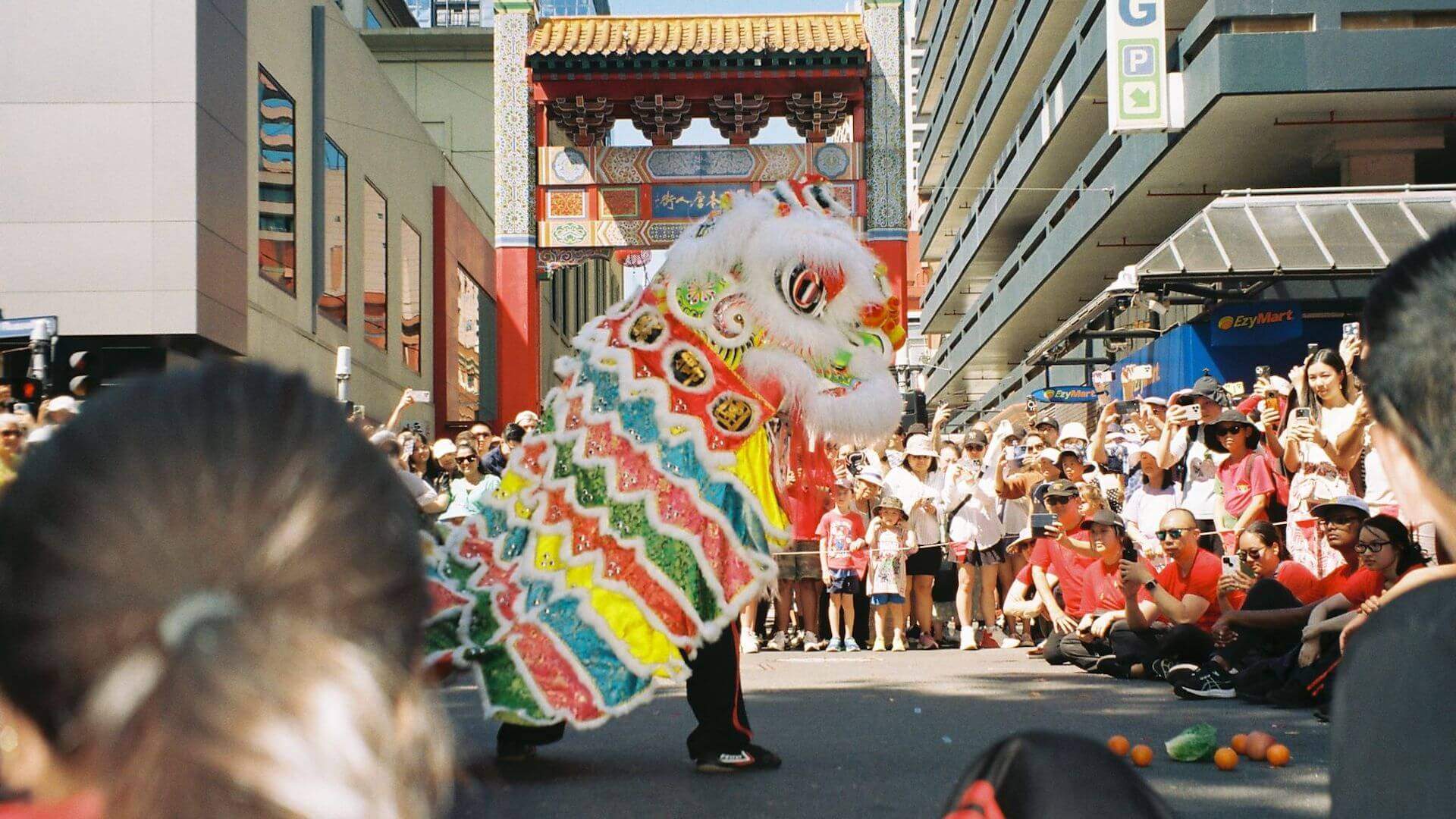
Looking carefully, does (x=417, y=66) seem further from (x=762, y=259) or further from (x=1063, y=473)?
(x=762, y=259)

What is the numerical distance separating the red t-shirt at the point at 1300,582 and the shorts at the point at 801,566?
13.7ft

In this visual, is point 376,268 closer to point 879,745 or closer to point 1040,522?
point 1040,522

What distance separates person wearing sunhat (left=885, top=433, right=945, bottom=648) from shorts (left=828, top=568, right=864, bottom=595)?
44cm

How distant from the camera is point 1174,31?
79.2 ft

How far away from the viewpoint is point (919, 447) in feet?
39.7

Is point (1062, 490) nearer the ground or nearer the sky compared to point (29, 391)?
nearer the ground

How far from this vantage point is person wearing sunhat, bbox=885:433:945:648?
38.0ft

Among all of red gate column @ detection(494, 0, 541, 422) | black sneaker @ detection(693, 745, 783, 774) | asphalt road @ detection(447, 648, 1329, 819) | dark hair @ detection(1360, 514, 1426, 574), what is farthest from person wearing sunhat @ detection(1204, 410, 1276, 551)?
red gate column @ detection(494, 0, 541, 422)

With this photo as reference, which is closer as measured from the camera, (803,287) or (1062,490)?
(803,287)

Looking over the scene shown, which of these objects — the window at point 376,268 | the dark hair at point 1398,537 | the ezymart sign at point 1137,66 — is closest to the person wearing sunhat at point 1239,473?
the dark hair at point 1398,537

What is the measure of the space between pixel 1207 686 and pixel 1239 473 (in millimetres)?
1720

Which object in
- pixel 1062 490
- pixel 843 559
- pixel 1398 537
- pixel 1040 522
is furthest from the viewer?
pixel 843 559

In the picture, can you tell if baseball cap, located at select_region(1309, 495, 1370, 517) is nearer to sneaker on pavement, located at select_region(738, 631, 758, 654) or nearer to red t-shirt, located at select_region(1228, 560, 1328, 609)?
red t-shirt, located at select_region(1228, 560, 1328, 609)

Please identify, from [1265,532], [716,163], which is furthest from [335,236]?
[1265,532]
